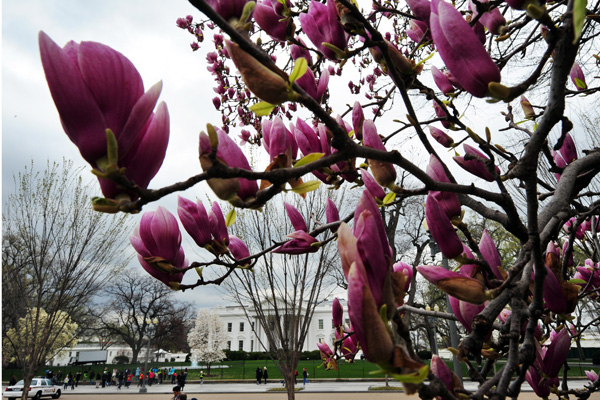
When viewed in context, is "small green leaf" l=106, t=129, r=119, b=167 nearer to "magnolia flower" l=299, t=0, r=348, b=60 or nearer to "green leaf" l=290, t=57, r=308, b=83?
"green leaf" l=290, t=57, r=308, b=83

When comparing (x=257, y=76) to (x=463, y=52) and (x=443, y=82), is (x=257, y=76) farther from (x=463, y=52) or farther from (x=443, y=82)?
(x=443, y=82)

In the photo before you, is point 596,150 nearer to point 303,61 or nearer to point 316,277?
point 303,61

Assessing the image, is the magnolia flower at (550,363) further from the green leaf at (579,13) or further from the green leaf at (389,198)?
the green leaf at (579,13)

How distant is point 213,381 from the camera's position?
2481 cm

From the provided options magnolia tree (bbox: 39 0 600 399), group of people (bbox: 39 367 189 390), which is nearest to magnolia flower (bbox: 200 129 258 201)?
magnolia tree (bbox: 39 0 600 399)

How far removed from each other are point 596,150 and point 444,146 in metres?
0.44

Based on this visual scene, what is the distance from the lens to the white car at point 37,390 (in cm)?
1764

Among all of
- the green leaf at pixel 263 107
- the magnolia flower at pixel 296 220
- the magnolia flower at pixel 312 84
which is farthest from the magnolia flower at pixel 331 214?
the green leaf at pixel 263 107

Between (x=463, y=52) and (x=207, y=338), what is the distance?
45.5 meters

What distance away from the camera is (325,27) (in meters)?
0.93

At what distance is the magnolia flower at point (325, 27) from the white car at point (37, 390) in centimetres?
2158

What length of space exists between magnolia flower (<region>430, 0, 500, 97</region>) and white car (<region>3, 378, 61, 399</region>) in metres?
21.9

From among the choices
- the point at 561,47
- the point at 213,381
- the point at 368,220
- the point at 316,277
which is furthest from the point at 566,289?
the point at 213,381

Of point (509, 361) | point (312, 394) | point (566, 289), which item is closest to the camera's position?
point (509, 361)
